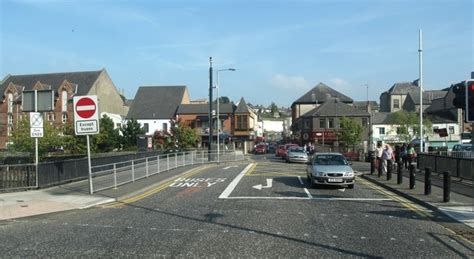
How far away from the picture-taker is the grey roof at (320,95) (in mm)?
101062

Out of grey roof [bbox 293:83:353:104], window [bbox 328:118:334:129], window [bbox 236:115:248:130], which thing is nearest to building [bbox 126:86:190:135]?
window [bbox 236:115:248:130]

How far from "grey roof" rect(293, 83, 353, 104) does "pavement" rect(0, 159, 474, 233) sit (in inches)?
3252

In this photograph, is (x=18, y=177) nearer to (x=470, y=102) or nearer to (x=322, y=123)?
(x=470, y=102)

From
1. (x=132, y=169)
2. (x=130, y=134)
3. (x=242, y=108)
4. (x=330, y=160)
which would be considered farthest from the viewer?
(x=242, y=108)

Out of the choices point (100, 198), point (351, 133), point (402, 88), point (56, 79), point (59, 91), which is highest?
point (402, 88)

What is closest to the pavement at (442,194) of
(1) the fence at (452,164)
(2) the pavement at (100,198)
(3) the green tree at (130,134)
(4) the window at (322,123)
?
(2) the pavement at (100,198)

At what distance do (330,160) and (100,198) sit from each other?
9.48 meters

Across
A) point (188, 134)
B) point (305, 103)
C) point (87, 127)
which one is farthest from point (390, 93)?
point (87, 127)

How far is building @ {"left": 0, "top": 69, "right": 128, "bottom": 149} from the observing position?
262 feet

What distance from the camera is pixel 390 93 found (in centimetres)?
11312

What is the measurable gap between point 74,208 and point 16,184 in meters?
4.47

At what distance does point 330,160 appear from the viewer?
20.0m

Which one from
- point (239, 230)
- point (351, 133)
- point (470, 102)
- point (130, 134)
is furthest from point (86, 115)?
point (130, 134)

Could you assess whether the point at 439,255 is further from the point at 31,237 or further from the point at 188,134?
the point at 188,134
